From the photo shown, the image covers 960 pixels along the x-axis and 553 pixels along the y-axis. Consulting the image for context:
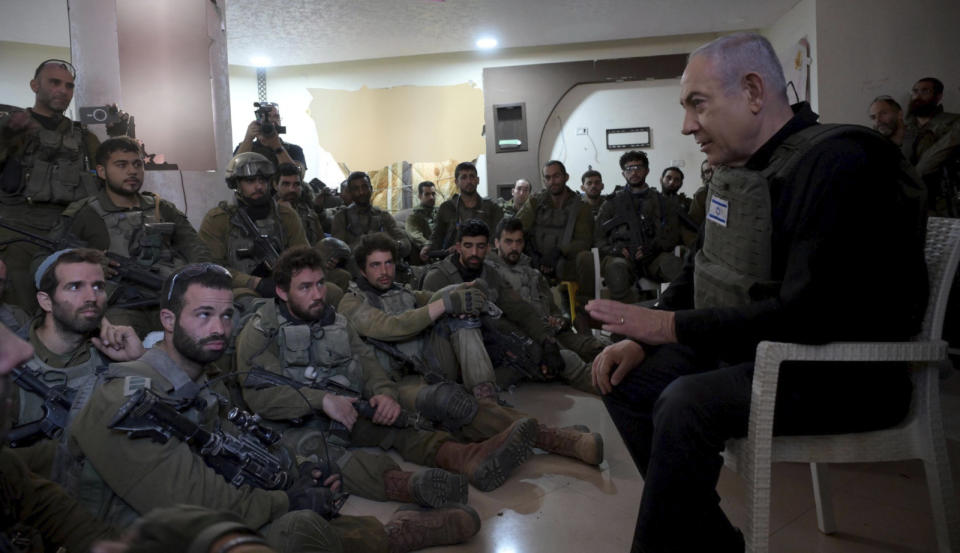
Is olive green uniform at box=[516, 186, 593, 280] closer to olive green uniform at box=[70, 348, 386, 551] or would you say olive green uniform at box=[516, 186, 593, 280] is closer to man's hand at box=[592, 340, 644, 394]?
man's hand at box=[592, 340, 644, 394]

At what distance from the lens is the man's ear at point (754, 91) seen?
1492 millimetres

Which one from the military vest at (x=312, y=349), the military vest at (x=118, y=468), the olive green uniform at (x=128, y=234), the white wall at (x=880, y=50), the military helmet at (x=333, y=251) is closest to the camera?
the military vest at (x=118, y=468)

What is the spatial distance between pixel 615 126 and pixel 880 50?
11.0 ft

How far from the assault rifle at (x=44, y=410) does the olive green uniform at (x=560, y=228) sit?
4.66m

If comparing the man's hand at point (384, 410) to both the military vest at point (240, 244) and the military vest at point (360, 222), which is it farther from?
the military vest at point (360, 222)

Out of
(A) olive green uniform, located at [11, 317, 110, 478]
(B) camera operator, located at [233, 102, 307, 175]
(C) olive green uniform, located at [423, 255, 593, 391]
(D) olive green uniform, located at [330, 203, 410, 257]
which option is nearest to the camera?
(A) olive green uniform, located at [11, 317, 110, 478]

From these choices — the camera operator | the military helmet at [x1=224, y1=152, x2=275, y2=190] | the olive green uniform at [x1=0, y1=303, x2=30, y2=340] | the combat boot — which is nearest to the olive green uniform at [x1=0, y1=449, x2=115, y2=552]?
the olive green uniform at [x1=0, y1=303, x2=30, y2=340]

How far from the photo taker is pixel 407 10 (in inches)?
295

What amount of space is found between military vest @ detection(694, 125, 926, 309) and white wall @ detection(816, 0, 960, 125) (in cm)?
668

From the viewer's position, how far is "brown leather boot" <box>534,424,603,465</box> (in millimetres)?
2721

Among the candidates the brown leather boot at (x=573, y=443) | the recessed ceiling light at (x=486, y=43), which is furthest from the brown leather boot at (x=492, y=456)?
the recessed ceiling light at (x=486, y=43)

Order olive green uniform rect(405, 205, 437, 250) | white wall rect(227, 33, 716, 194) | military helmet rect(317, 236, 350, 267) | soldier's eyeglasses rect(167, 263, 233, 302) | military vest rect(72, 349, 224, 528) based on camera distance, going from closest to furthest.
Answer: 1. military vest rect(72, 349, 224, 528)
2. soldier's eyeglasses rect(167, 263, 233, 302)
3. military helmet rect(317, 236, 350, 267)
4. olive green uniform rect(405, 205, 437, 250)
5. white wall rect(227, 33, 716, 194)

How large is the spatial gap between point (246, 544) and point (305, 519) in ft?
3.88

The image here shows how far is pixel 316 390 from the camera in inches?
108
